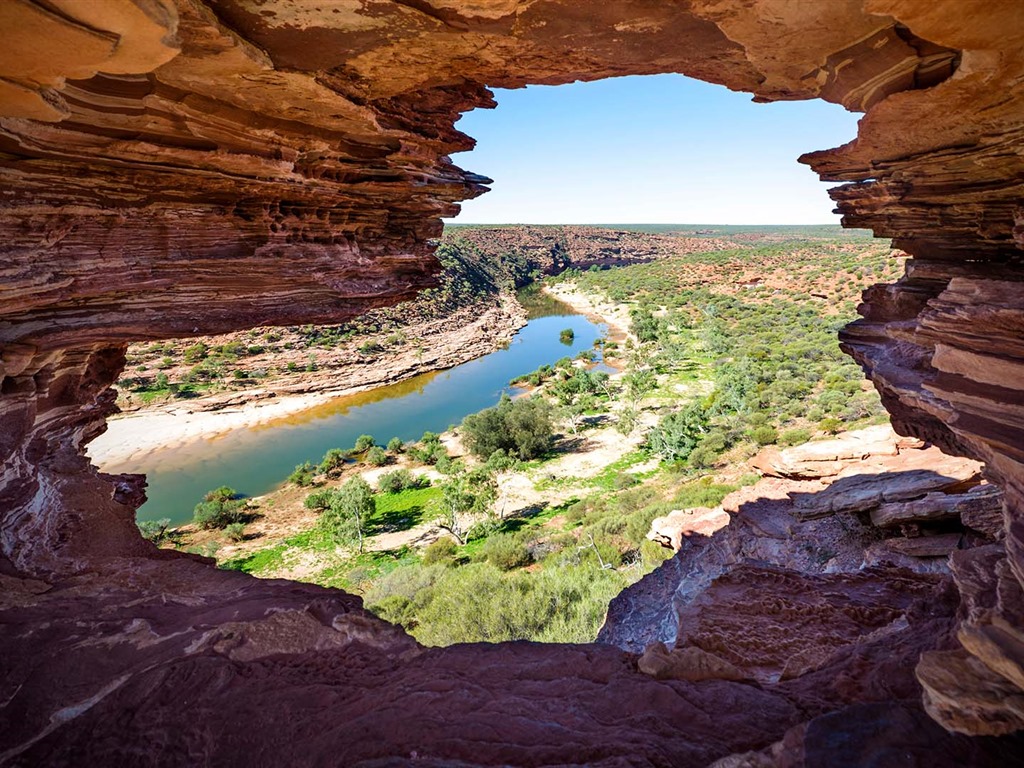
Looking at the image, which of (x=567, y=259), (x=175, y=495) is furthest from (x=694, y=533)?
(x=567, y=259)

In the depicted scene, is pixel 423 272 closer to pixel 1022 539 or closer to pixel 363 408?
pixel 1022 539

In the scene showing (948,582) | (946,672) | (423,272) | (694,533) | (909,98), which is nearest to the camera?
(946,672)

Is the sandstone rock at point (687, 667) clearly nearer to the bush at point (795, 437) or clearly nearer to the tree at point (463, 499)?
the tree at point (463, 499)

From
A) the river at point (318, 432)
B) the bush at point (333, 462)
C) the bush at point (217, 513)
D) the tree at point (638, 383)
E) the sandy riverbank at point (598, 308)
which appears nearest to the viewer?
the bush at point (217, 513)

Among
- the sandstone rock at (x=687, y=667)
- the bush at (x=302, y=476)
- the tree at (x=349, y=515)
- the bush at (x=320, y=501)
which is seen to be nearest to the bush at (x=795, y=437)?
the tree at (x=349, y=515)

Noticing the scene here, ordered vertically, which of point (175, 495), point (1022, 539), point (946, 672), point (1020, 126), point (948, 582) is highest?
point (1020, 126)

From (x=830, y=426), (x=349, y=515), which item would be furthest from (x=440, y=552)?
(x=830, y=426)
